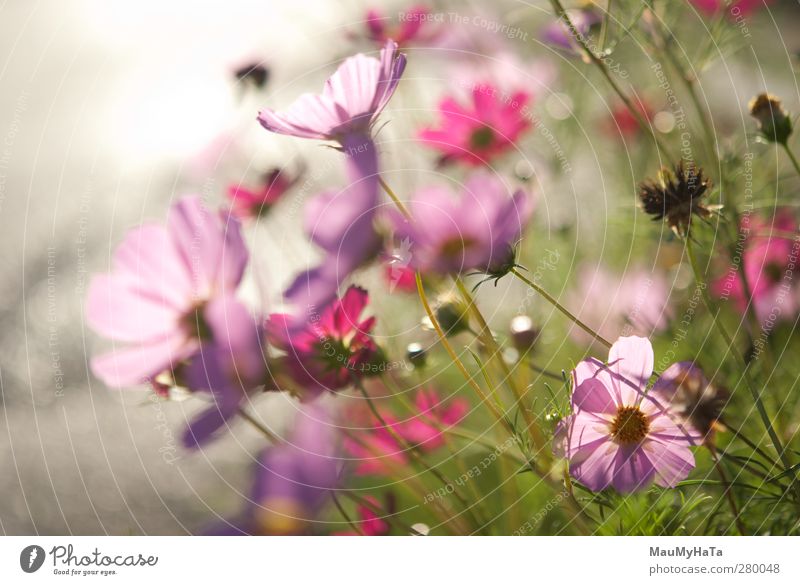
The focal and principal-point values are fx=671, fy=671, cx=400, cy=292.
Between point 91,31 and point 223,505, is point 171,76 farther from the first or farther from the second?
point 223,505

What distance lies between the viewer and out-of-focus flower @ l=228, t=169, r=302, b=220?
1.70ft

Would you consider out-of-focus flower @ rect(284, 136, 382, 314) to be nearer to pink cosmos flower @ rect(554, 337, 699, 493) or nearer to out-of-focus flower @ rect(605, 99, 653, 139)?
pink cosmos flower @ rect(554, 337, 699, 493)

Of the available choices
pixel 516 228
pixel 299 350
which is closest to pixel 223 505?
pixel 299 350

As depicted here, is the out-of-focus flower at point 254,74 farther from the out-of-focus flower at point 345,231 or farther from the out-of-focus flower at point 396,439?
the out-of-focus flower at point 396,439

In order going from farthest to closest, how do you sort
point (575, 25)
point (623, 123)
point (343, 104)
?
point (623, 123)
point (575, 25)
point (343, 104)

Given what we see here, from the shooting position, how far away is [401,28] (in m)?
0.53

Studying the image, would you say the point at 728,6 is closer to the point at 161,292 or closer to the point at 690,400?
the point at 690,400

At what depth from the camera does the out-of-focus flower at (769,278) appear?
1.83 feet

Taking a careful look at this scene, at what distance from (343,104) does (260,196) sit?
0.17 m

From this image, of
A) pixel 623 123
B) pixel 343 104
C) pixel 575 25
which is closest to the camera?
pixel 343 104

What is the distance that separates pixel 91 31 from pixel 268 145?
18 cm

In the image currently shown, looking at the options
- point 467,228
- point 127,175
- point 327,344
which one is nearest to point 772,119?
point 467,228

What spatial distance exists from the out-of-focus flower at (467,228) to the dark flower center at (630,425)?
0.12 m

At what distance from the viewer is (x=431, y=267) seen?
43 cm
